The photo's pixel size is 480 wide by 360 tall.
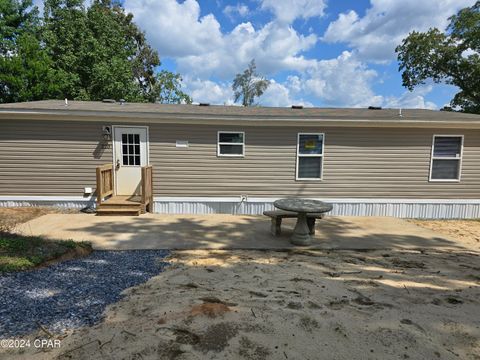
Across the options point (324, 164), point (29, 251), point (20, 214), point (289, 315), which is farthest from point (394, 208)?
point (20, 214)

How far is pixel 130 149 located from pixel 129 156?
18 cm

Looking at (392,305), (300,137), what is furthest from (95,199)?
(392,305)

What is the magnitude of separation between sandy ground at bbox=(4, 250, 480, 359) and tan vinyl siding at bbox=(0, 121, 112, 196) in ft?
15.4

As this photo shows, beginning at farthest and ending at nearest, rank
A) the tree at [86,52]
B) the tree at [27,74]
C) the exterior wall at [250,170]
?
the tree at [86,52], the tree at [27,74], the exterior wall at [250,170]

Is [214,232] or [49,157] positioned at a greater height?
[49,157]

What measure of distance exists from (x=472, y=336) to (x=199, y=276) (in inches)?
107

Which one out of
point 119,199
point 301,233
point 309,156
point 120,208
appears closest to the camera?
point 301,233

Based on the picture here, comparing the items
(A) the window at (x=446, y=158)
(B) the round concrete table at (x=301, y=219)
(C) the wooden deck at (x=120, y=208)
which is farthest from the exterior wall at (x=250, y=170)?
(B) the round concrete table at (x=301, y=219)

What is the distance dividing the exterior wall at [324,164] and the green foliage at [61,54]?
10.0 metres

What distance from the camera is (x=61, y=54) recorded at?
15086mm

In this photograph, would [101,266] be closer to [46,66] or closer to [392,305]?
[392,305]

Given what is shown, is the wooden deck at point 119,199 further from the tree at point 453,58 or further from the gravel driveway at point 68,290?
the tree at point 453,58

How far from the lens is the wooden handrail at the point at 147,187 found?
6773 millimetres

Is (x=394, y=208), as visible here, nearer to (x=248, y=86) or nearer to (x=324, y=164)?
(x=324, y=164)
